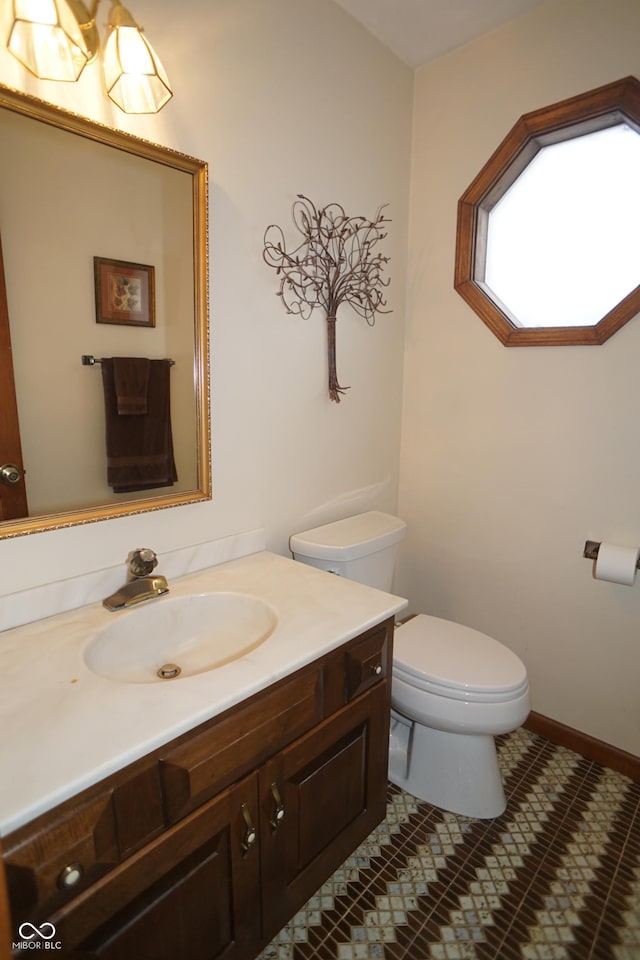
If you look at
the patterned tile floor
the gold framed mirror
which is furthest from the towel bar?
the patterned tile floor

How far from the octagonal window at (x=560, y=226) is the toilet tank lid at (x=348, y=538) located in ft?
2.75

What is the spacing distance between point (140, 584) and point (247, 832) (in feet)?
1.94

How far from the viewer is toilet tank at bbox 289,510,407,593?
1646 mm

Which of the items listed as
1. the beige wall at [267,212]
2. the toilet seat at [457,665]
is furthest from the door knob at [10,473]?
the toilet seat at [457,665]

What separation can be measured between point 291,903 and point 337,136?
224cm

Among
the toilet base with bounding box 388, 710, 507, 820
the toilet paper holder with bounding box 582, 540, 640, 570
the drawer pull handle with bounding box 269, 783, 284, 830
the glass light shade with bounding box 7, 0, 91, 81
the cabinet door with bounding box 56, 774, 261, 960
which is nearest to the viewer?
the cabinet door with bounding box 56, 774, 261, 960

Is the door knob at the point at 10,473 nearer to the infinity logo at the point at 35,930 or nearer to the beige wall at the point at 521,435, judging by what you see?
the infinity logo at the point at 35,930

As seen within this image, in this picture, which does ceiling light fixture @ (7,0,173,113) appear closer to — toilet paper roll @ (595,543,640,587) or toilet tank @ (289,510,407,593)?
toilet tank @ (289,510,407,593)

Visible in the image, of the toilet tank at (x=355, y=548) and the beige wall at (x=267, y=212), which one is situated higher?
the beige wall at (x=267, y=212)

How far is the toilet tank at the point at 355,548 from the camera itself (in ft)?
5.40

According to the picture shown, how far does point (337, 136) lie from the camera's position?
172 cm

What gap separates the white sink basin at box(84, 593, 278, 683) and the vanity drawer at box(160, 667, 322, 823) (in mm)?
147

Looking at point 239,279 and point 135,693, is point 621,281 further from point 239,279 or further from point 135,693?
point 135,693

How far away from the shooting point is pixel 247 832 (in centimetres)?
100
